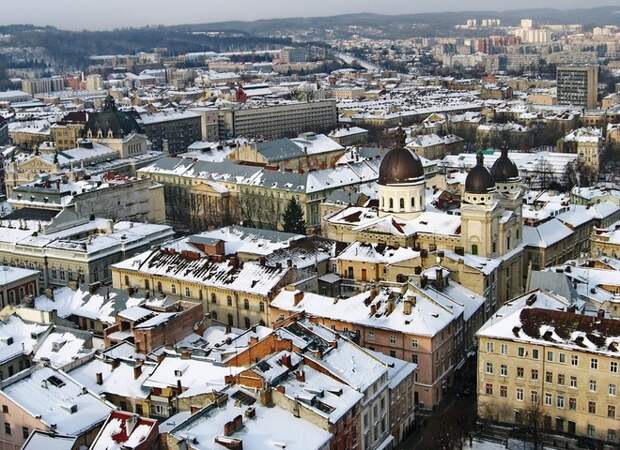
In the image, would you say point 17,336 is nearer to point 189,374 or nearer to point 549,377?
point 189,374

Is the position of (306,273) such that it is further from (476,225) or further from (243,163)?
(243,163)

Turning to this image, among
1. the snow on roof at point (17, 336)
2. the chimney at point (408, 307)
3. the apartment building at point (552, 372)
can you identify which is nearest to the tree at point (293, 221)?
the chimney at point (408, 307)

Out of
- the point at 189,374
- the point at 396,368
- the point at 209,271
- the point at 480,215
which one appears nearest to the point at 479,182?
the point at 480,215

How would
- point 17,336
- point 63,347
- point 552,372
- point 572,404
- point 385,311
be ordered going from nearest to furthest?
point 572,404 → point 552,372 → point 63,347 → point 17,336 → point 385,311

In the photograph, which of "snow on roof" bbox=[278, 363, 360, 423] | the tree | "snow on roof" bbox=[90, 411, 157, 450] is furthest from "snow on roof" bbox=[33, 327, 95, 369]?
the tree

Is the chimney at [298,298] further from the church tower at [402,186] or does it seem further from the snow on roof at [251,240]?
the church tower at [402,186]

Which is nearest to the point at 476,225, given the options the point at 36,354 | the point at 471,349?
the point at 471,349

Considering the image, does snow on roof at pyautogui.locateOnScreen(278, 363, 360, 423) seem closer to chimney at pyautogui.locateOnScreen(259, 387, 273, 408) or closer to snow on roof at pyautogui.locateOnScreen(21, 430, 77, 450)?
chimney at pyautogui.locateOnScreen(259, 387, 273, 408)
